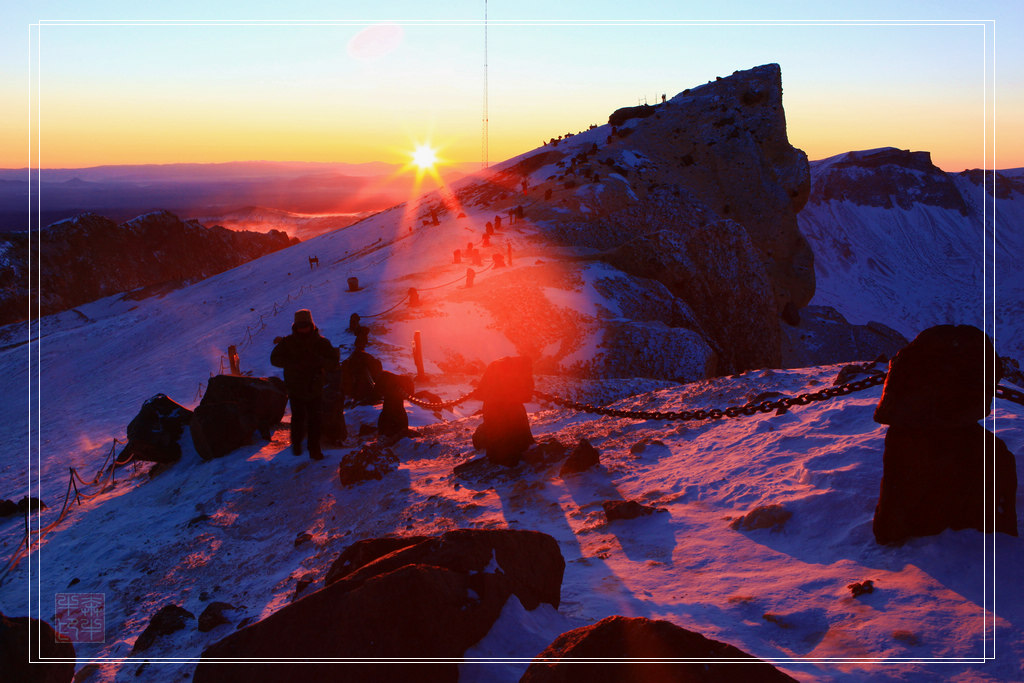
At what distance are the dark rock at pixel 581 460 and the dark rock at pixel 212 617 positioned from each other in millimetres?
3448

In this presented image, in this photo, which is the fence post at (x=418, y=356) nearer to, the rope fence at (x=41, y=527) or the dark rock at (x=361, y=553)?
the rope fence at (x=41, y=527)

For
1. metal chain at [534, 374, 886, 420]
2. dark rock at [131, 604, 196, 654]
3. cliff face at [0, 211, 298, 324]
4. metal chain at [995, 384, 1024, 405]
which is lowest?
dark rock at [131, 604, 196, 654]

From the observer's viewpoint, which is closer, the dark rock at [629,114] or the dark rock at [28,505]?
the dark rock at [28,505]

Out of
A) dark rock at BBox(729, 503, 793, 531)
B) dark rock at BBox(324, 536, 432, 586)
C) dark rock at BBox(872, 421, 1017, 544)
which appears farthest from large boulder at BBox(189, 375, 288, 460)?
dark rock at BBox(872, 421, 1017, 544)

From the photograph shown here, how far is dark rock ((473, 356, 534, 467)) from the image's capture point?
24.5 feet

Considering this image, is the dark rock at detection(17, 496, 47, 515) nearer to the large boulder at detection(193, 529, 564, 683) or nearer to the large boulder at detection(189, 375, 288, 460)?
the large boulder at detection(189, 375, 288, 460)

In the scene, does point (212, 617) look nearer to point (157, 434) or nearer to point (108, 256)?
point (157, 434)

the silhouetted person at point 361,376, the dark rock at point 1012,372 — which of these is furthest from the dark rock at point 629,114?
the silhouetted person at point 361,376

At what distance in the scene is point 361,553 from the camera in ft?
12.1

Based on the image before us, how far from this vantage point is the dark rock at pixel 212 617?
15.8ft

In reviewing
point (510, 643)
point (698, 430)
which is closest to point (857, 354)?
point (698, 430)

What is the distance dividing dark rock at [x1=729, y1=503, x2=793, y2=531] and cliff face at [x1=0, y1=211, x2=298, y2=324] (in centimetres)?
4402

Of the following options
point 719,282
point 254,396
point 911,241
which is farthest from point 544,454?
point 911,241

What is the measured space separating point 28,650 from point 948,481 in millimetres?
6077
